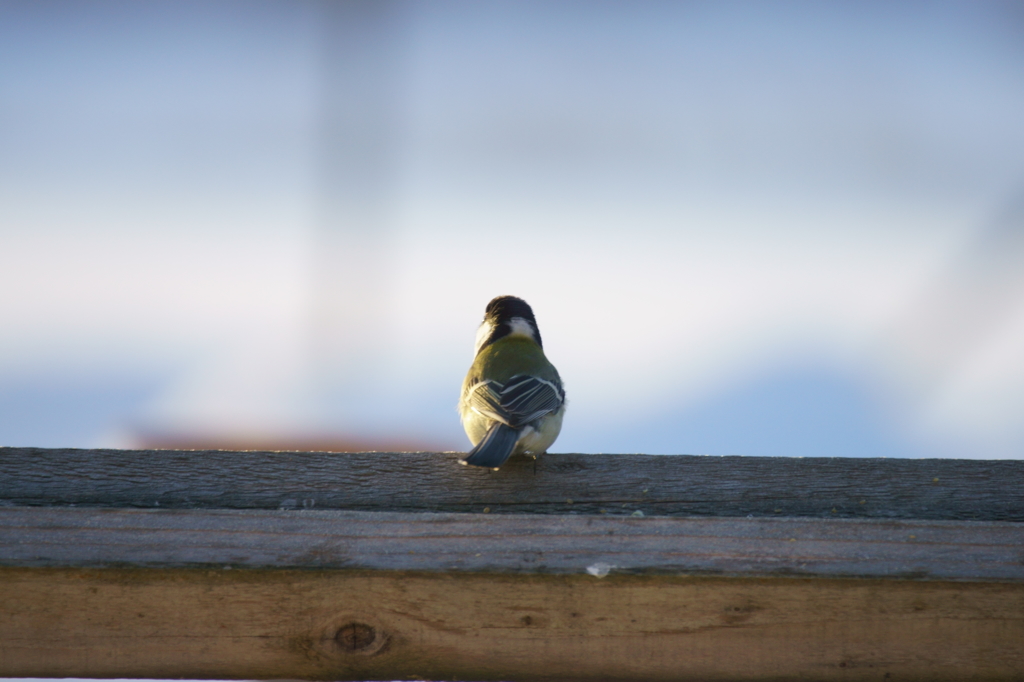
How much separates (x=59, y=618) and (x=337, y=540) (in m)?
0.49

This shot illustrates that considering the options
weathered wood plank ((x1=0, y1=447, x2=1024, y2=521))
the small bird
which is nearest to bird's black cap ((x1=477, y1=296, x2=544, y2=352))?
the small bird

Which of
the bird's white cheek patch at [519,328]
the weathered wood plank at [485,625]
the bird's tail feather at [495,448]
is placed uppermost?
the bird's white cheek patch at [519,328]

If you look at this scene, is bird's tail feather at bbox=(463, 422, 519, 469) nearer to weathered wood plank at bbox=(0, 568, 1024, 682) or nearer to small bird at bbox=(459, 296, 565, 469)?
small bird at bbox=(459, 296, 565, 469)

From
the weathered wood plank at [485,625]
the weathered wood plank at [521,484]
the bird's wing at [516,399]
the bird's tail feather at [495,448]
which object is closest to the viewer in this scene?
the weathered wood plank at [485,625]

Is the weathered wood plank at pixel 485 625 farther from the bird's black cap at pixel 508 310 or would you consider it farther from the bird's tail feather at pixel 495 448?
the bird's black cap at pixel 508 310

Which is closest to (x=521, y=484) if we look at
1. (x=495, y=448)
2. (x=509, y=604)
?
(x=495, y=448)

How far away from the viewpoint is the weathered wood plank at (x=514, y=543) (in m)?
1.59

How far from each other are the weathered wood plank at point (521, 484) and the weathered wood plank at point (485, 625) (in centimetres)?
34

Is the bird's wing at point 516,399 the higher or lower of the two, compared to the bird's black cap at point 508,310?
lower

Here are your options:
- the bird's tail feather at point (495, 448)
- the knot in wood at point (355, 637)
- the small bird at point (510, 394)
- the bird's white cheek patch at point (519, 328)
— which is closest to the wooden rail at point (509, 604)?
the knot in wood at point (355, 637)

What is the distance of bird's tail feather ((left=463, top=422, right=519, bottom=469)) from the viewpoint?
88.0 inches

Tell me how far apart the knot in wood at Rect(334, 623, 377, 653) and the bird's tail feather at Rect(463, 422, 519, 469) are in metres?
0.67

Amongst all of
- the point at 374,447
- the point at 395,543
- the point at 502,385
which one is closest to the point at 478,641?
the point at 395,543

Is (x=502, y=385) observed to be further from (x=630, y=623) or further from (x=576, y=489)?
(x=630, y=623)
